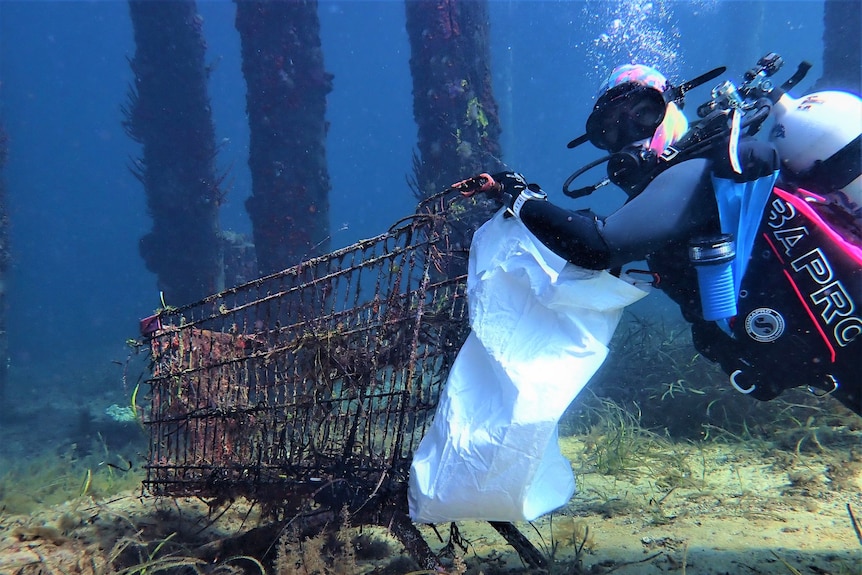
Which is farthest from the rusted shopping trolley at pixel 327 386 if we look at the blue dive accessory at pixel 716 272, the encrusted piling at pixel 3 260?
the encrusted piling at pixel 3 260

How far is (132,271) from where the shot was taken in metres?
73.2

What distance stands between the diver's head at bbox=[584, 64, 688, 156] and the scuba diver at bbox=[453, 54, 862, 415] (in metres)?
0.01

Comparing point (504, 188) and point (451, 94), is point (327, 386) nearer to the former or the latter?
point (504, 188)

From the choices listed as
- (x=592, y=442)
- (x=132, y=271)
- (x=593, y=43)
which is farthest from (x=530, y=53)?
(x=592, y=442)

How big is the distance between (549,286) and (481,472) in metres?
0.87

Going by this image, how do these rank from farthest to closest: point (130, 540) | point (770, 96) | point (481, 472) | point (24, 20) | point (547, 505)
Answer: point (24, 20) → point (130, 540) → point (770, 96) → point (547, 505) → point (481, 472)

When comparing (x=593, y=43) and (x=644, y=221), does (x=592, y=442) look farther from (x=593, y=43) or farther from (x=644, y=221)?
(x=593, y=43)

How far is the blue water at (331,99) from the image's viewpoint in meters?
67.6

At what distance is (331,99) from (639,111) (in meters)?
117

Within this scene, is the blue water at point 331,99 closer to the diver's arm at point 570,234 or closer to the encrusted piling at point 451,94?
the encrusted piling at point 451,94

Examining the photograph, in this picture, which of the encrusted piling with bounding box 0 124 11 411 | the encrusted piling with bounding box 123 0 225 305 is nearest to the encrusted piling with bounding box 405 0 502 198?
the encrusted piling with bounding box 123 0 225 305

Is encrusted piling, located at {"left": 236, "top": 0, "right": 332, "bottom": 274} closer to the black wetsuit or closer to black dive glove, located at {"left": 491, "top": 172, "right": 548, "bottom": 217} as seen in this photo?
black dive glove, located at {"left": 491, "top": 172, "right": 548, "bottom": 217}

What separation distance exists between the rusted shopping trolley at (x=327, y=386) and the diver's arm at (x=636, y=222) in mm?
594

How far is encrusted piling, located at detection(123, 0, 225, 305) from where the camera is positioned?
10.4 m
